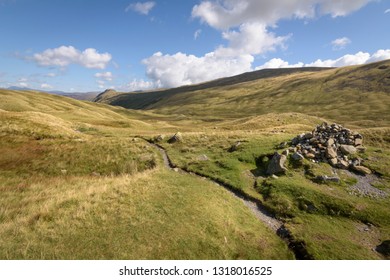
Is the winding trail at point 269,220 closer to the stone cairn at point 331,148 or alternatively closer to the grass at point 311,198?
the grass at point 311,198

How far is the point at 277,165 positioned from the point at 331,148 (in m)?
7.70

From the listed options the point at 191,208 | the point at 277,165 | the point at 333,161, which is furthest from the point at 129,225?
the point at 333,161

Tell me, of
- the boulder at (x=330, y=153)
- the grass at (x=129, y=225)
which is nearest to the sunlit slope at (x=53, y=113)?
the grass at (x=129, y=225)

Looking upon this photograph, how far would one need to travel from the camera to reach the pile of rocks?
2939cm

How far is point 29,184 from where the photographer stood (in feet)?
81.7

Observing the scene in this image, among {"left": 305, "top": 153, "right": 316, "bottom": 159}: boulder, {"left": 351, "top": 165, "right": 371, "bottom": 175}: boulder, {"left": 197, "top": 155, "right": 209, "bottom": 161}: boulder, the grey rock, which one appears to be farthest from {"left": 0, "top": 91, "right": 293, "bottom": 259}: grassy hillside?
{"left": 351, "top": 165, "right": 371, "bottom": 175}: boulder

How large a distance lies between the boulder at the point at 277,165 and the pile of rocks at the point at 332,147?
6.31 ft

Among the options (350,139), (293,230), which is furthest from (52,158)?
(350,139)

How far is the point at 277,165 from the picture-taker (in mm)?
28875

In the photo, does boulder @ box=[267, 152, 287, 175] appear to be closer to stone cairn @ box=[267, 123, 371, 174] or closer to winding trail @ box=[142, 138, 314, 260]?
stone cairn @ box=[267, 123, 371, 174]

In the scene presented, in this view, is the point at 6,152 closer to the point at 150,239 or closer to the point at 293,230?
the point at 150,239

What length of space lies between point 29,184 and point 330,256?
84.2 ft

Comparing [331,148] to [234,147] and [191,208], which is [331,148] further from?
[191,208]
